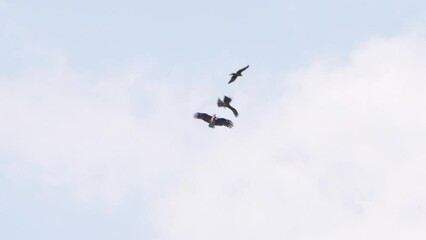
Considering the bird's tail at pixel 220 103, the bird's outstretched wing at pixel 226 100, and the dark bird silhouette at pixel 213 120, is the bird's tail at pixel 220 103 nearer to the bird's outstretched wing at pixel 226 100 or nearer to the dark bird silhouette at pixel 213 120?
the bird's outstretched wing at pixel 226 100

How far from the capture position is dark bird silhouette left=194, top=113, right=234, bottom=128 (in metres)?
60.1

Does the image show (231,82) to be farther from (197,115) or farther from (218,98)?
(197,115)

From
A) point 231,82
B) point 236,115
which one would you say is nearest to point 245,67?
point 231,82

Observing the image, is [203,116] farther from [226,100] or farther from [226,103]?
[226,100]

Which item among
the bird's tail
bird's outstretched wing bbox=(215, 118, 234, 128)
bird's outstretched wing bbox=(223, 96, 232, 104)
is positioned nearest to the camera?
bird's outstretched wing bbox=(223, 96, 232, 104)

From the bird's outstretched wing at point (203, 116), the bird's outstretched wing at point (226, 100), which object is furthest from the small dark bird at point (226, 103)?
the bird's outstretched wing at point (203, 116)

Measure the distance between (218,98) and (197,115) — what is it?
3943 millimetres

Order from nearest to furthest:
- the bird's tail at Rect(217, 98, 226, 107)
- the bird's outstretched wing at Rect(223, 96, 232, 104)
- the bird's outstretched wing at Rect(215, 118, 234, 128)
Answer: the bird's outstretched wing at Rect(223, 96, 232, 104), the bird's tail at Rect(217, 98, 226, 107), the bird's outstretched wing at Rect(215, 118, 234, 128)

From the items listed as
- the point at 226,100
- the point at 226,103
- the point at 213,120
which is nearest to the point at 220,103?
the point at 226,103

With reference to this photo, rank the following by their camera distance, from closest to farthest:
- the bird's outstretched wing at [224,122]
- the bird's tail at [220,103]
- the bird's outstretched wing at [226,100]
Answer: the bird's outstretched wing at [226,100] → the bird's tail at [220,103] → the bird's outstretched wing at [224,122]

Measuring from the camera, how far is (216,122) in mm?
60594

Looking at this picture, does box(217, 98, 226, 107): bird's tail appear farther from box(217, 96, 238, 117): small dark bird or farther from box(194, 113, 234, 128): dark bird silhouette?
box(194, 113, 234, 128): dark bird silhouette

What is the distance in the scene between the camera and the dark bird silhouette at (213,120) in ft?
197

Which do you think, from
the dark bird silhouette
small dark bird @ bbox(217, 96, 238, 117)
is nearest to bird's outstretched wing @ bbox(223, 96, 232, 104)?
small dark bird @ bbox(217, 96, 238, 117)
